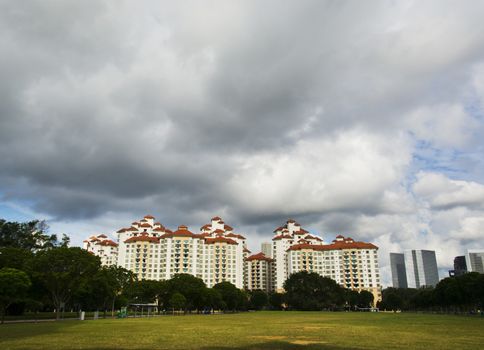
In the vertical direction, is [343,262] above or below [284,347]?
above

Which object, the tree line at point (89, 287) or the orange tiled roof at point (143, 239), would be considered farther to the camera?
the orange tiled roof at point (143, 239)

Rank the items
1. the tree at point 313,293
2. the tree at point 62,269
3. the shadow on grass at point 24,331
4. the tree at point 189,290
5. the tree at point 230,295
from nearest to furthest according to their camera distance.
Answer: the shadow on grass at point 24,331 → the tree at point 62,269 → the tree at point 189,290 → the tree at point 230,295 → the tree at point 313,293

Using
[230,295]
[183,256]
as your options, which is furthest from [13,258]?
[183,256]

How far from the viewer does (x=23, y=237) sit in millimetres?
90500

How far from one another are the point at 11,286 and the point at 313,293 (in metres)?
110

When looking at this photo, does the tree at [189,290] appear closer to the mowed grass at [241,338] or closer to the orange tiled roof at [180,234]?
the orange tiled roof at [180,234]

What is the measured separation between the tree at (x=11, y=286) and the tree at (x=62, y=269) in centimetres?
721

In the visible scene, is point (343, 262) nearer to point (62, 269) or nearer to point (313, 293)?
point (313, 293)

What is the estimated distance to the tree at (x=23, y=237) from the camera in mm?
87688

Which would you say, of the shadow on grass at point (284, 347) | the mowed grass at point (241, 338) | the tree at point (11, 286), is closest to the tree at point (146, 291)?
the tree at point (11, 286)

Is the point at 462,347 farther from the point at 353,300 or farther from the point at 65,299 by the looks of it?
the point at 353,300

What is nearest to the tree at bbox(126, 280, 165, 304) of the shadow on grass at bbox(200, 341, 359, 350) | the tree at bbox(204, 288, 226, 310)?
the tree at bbox(204, 288, 226, 310)

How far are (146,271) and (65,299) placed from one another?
11340 centimetres

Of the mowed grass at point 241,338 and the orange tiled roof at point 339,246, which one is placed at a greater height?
the orange tiled roof at point 339,246
